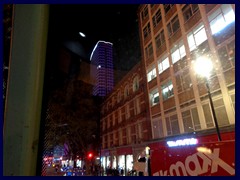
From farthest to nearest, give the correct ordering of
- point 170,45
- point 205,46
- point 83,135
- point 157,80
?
1. point 83,135
2. point 157,80
3. point 170,45
4. point 205,46

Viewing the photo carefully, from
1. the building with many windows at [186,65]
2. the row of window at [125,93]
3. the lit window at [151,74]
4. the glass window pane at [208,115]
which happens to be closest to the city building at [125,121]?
the row of window at [125,93]

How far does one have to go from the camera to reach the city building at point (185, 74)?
654cm

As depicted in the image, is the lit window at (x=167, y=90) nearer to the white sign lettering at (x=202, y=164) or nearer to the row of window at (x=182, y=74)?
the row of window at (x=182, y=74)

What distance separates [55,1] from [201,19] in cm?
774

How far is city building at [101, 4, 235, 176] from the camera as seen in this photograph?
21.5 feet

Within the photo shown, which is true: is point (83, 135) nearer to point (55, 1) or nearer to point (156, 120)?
point (156, 120)

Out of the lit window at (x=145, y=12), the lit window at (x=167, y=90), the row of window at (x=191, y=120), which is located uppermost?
the lit window at (x=145, y=12)

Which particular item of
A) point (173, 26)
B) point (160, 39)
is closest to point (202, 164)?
point (173, 26)

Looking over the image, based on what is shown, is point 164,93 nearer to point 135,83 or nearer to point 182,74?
point 182,74

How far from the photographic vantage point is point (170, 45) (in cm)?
988

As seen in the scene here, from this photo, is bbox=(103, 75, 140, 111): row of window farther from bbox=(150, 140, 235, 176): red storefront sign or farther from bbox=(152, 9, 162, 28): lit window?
bbox=(150, 140, 235, 176): red storefront sign

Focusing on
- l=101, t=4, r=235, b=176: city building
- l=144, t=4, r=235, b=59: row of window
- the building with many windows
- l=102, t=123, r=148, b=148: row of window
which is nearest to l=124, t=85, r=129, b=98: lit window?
l=102, t=123, r=148, b=148: row of window
